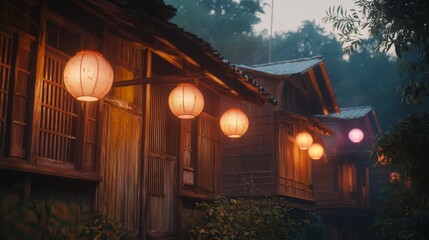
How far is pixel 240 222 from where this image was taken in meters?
12.6

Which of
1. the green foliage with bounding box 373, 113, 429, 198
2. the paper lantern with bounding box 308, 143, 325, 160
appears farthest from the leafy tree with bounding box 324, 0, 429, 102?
the paper lantern with bounding box 308, 143, 325, 160

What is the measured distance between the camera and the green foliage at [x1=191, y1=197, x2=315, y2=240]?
477 inches

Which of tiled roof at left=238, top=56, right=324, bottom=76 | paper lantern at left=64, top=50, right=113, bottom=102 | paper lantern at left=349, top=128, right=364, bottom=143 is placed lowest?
paper lantern at left=64, top=50, right=113, bottom=102

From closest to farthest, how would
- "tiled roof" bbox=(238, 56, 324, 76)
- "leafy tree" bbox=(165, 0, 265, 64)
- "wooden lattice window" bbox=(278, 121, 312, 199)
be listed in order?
"wooden lattice window" bbox=(278, 121, 312, 199) < "tiled roof" bbox=(238, 56, 324, 76) < "leafy tree" bbox=(165, 0, 265, 64)

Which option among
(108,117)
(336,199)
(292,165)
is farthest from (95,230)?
(336,199)

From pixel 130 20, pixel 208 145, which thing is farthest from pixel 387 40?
pixel 130 20

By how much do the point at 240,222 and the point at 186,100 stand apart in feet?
12.9

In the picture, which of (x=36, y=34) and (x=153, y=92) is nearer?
(x=36, y=34)

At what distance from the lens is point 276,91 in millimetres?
23797

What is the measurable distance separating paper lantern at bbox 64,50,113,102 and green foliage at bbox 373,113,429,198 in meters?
7.28

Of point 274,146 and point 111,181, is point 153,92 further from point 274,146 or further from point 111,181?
point 274,146

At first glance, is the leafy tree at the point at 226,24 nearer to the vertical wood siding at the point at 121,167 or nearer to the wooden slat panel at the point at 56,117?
the vertical wood siding at the point at 121,167

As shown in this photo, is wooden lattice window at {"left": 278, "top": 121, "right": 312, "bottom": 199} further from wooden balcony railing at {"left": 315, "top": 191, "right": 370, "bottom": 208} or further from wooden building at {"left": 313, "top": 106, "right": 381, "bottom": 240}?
wooden balcony railing at {"left": 315, "top": 191, "right": 370, "bottom": 208}

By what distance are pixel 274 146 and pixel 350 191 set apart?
15.2m
